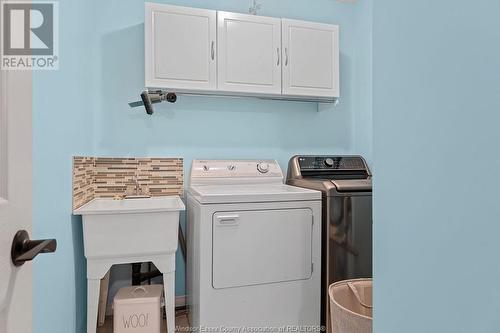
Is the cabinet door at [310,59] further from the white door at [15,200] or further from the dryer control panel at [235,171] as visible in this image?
the white door at [15,200]

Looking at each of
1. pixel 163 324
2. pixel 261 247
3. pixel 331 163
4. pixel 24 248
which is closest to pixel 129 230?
pixel 261 247

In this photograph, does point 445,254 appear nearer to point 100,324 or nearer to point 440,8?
point 440,8

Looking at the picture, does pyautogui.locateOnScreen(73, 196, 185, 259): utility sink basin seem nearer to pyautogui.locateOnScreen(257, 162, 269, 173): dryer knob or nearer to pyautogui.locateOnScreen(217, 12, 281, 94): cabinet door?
pyautogui.locateOnScreen(257, 162, 269, 173): dryer knob

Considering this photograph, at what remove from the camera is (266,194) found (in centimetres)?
180

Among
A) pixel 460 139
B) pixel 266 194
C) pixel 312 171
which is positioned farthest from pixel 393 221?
pixel 312 171

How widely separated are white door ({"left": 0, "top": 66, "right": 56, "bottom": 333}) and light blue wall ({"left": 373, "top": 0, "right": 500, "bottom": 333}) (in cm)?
79

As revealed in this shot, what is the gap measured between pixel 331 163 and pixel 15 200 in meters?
2.27

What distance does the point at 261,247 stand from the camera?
1.78 meters

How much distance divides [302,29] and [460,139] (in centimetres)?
207

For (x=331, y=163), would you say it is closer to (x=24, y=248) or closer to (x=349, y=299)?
(x=349, y=299)

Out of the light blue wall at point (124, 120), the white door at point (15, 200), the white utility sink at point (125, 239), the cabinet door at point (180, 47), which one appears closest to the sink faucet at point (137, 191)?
the light blue wall at point (124, 120)

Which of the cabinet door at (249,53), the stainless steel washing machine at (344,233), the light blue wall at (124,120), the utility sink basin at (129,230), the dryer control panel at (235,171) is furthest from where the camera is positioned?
the dryer control panel at (235,171)

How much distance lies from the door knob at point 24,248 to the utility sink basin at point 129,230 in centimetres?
109

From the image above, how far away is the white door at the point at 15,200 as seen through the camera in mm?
544
